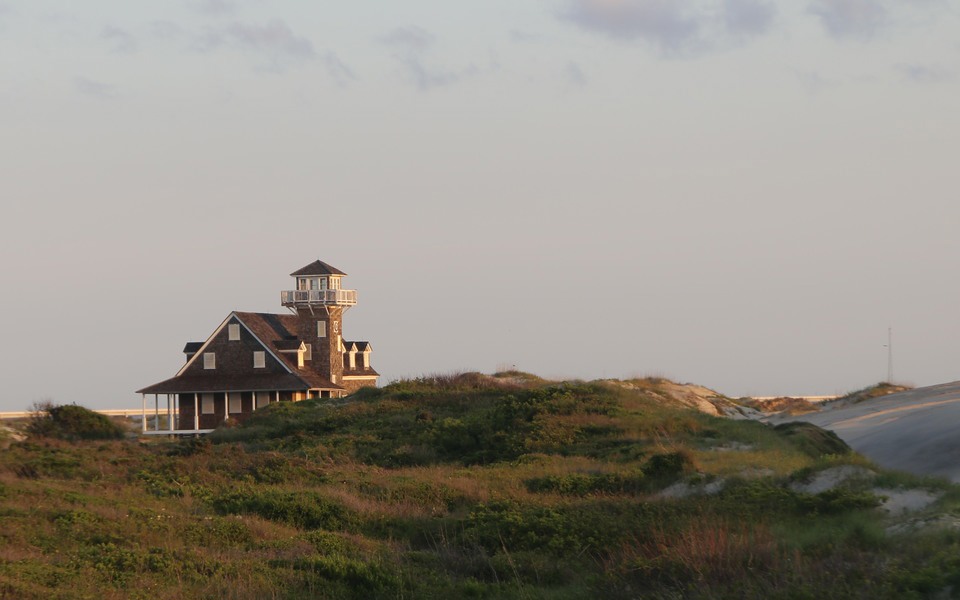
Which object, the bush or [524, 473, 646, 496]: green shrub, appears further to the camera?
the bush

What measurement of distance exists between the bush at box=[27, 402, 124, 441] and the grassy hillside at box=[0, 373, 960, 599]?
1095cm

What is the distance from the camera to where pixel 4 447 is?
36500 mm

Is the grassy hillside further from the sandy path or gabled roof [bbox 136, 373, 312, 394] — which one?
gabled roof [bbox 136, 373, 312, 394]

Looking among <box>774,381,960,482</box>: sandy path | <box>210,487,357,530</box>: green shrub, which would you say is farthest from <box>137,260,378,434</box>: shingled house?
<box>210,487,357,530</box>: green shrub

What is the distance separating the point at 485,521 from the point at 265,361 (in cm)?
4742

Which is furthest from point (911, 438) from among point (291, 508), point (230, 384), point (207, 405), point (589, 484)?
point (207, 405)

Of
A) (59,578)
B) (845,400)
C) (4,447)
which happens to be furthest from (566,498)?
(845,400)

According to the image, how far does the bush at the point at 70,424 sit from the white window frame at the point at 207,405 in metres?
15.2

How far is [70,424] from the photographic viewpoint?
46.7 metres

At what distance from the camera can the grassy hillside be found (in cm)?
1317

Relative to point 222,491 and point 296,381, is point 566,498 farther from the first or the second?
point 296,381

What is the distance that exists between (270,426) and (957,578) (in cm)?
3696

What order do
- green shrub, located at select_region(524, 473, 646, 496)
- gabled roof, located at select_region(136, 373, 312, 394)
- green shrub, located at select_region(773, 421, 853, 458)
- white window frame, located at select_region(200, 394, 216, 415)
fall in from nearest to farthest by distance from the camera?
green shrub, located at select_region(524, 473, 646, 496)
green shrub, located at select_region(773, 421, 853, 458)
gabled roof, located at select_region(136, 373, 312, 394)
white window frame, located at select_region(200, 394, 216, 415)

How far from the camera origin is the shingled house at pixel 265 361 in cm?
6406
